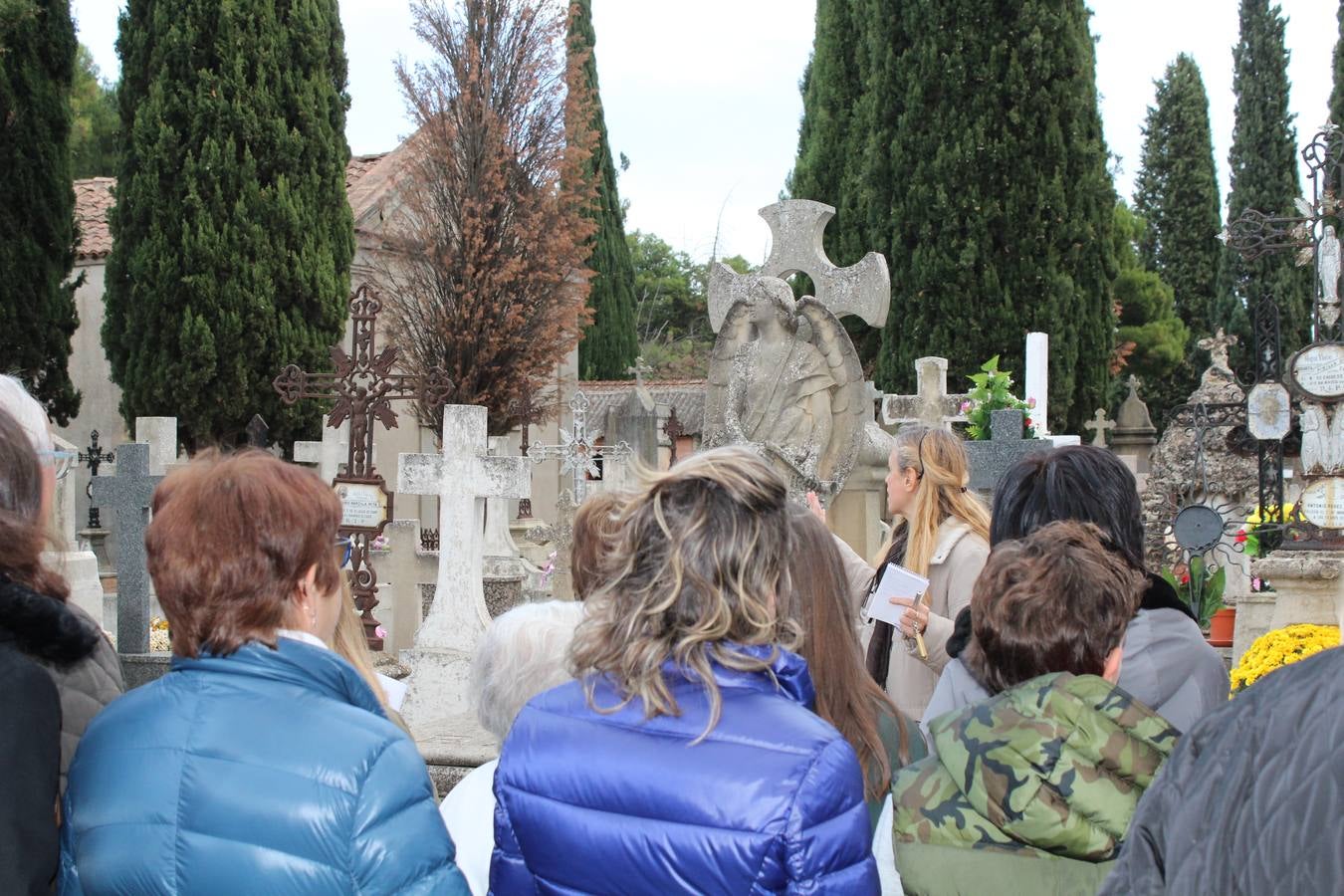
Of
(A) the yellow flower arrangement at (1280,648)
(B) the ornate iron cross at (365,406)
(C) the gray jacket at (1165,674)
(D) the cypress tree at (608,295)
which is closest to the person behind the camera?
(C) the gray jacket at (1165,674)

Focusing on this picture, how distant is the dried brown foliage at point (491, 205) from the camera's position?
21422mm

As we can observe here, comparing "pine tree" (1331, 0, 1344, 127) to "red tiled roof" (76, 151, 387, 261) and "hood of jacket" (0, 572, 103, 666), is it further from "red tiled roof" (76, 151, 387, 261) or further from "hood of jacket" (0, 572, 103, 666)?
"hood of jacket" (0, 572, 103, 666)

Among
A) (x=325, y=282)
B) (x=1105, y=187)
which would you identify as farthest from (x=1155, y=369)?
(x=325, y=282)

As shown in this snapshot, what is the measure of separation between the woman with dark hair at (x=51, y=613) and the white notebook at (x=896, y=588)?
2159 mm

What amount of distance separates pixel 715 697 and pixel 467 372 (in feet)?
65.6

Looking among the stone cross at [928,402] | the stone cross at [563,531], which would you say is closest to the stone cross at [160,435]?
the stone cross at [563,531]

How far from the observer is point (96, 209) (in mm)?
23906

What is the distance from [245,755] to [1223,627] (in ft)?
26.7

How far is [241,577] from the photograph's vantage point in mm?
2129

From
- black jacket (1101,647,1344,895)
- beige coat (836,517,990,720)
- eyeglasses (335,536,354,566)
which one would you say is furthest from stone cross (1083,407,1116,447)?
black jacket (1101,647,1344,895)

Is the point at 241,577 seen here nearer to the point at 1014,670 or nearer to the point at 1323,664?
the point at 1014,670

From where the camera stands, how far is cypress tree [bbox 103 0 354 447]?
18.7 meters

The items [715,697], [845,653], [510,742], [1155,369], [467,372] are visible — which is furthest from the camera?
[1155,369]

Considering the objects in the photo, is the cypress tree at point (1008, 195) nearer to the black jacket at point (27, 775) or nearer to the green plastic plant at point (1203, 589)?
the green plastic plant at point (1203, 589)
